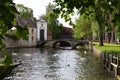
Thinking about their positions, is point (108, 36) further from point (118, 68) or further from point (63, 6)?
point (63, 6)

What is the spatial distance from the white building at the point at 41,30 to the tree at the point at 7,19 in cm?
9362

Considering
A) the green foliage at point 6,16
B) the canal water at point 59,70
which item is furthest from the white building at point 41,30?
the green foliage at point 6,16

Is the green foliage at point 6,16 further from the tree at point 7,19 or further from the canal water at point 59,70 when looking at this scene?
the canal water at point 59,70

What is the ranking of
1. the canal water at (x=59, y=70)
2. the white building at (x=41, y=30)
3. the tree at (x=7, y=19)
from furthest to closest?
the white building at (x=41, y=30)
the canal water at (x=59, y=70)
the tree at (x=7, y=19)

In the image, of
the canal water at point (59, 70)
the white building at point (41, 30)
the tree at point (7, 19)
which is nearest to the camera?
the tree at point (7, 19)

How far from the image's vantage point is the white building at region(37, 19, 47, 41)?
96.8 meters

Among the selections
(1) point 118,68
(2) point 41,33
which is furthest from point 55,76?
(2) point 41,33

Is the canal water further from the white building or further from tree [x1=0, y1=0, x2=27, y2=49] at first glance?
the white building

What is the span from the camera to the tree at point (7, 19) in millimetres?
2672

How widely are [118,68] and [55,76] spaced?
252 inches

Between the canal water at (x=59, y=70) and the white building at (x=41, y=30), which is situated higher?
the white building at (x=41, y=30)

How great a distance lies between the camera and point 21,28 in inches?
106

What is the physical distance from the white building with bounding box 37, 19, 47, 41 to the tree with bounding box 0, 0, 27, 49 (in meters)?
93.6

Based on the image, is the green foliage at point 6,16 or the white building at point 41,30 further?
the white building at point 41,30
